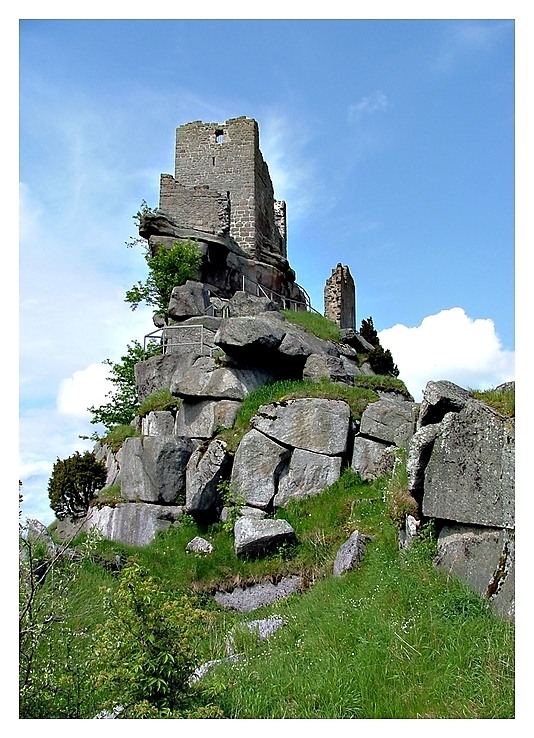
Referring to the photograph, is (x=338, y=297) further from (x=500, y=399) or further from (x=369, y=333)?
(x=500, y=399)

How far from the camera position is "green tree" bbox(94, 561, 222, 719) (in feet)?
14.5

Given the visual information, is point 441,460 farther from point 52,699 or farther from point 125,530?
point 125,530

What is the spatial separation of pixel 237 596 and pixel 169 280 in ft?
53.5

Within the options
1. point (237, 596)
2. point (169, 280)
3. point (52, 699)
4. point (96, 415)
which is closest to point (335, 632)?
point (52, 699)

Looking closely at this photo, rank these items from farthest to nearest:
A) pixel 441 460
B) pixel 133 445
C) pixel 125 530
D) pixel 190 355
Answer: pixel 190 355, pixel 133 445, pixel 125 530, pixel 441 460

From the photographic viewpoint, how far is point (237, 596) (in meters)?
9.53

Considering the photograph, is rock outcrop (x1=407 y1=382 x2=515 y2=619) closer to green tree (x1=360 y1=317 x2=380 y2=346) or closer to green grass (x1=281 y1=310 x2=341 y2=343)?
green grass (x1=281 y1=310 x2=341 y2=343)

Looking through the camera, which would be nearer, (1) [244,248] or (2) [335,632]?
(2) [335,632]

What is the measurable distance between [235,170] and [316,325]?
11083mm

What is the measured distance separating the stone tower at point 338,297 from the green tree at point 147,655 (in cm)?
2589

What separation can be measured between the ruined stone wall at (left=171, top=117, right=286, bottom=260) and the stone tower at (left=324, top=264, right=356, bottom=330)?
2.86 meters

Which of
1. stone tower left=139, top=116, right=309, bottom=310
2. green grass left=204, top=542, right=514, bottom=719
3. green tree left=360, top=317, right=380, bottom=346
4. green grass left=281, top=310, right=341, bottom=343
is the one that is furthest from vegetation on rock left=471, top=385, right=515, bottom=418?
stone tower left=139, top=116, right=309, bottom=310

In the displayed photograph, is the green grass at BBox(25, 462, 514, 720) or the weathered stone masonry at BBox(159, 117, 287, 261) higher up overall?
the weathered stone masonry at BBox(159, 117, 287, 261)

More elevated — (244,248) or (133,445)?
(244,248)
